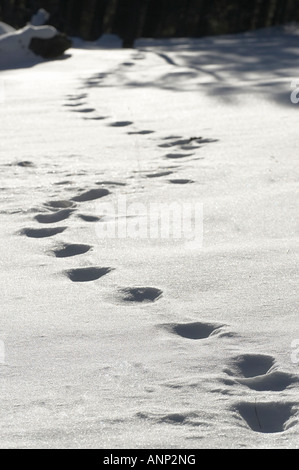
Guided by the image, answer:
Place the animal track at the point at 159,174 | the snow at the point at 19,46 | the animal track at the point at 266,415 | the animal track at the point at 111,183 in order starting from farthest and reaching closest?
the snow at the point at 19,46
the animal track at the point at 159,174
the animal track at the point at 111,183
the animal track at the point at 266,415

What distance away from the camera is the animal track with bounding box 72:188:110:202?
8.70ft

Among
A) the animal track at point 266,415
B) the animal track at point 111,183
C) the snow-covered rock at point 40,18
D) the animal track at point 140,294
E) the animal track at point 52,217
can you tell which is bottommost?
the animal track at point 266,415

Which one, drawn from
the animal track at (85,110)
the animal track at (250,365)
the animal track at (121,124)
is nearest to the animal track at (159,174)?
the animal track at (121,124)

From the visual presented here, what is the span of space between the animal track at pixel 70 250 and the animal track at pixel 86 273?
15 cm

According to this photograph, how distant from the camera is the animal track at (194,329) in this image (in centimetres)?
157

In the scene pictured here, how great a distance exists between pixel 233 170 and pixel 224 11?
9.55 metres

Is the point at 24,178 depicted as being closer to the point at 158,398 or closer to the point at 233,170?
the point at 233,170

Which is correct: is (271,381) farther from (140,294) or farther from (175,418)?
(140,294)

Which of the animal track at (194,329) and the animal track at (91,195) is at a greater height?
the animal track at (91,195)

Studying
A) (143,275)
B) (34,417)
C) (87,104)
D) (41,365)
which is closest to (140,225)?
(143,275)

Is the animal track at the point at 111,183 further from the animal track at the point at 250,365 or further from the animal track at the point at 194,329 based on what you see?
the animal track at the point at 250,365

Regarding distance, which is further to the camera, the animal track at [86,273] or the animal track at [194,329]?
the animal track at [86,273]

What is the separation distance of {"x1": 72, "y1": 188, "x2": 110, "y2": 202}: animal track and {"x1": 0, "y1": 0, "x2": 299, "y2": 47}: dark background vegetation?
29.8ft

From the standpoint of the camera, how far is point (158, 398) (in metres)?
1.30
